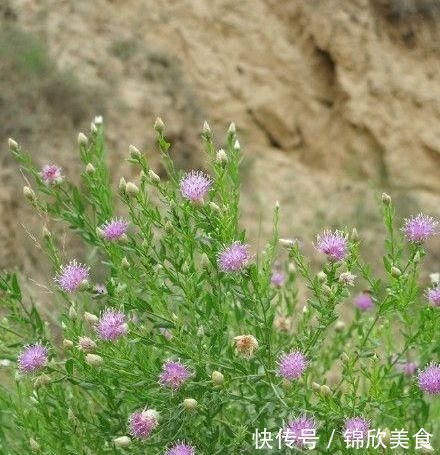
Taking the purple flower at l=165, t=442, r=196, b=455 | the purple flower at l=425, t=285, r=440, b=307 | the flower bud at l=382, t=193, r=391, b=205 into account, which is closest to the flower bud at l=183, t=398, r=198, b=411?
the purple flower at l=165, t=442, r=196, b=455

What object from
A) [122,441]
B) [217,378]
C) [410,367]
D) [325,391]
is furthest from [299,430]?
[410,367]

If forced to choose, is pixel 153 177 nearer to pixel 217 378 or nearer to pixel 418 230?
pixel 217 378

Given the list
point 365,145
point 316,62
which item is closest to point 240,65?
point 316,62

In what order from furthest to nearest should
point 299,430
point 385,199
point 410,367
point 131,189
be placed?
point 410,367
point 385,199
point 131,189
point 299,430

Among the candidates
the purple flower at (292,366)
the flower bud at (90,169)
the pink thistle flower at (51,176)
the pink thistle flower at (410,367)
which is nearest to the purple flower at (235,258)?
the purple flower at (292,366)

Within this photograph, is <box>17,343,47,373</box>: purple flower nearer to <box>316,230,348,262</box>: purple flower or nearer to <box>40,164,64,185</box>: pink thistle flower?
<box>40,164,64,185</box>: pink thistle flower

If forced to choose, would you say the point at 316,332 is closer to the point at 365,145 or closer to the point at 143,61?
the point at 143,61

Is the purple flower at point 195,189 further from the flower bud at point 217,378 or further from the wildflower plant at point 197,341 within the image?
the flower bud at point 217,378
